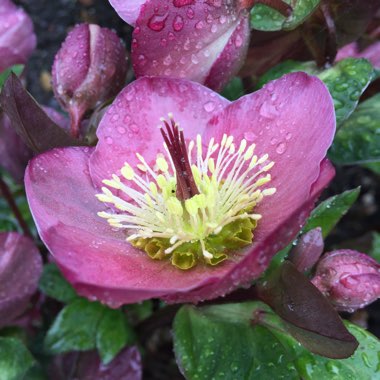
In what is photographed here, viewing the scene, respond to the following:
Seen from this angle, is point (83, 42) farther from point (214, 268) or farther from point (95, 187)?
point (214, 268)

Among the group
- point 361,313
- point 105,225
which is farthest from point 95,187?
point 361,313

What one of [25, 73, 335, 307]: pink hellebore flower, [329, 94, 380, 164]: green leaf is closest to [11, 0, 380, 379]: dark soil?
[329, 94, 380, 164]: green leaf

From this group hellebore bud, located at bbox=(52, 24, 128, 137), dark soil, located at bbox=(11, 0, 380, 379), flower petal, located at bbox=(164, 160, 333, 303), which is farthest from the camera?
dark soil, located at bbox=(11, 0, 380, 379)

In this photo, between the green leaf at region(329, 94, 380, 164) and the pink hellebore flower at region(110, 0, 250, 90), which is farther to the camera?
the green leaf at region(329, 94, 380, 164)

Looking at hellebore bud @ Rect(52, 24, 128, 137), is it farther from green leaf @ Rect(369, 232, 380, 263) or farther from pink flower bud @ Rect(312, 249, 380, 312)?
green leaf @ Rect(369, 232, 380, 263)

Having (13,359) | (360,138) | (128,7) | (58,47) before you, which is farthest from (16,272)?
(58,47)

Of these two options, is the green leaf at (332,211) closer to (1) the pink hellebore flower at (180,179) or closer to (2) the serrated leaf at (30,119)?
(1) the pink hellebore flower at (180,179)

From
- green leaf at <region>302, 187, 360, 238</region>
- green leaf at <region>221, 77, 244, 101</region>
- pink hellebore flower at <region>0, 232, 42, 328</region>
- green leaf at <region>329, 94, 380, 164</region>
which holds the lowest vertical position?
green leaf at <region>302, 187, 360, 238</region>
